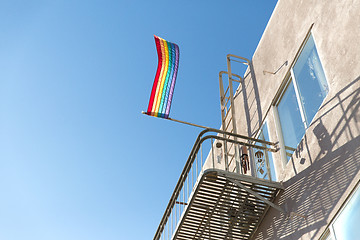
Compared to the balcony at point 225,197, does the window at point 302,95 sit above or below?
above

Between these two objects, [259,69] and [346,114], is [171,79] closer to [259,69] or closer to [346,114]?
[259,69]

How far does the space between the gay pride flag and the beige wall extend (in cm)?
273

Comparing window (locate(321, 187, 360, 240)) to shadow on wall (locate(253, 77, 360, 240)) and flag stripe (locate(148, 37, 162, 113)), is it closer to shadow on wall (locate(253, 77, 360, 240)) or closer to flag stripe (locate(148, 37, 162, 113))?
shadow on wall (locate(253, 77, 360, 240))

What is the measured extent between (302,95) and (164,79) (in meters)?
4.11

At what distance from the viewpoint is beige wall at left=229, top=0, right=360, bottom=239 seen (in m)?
6.90

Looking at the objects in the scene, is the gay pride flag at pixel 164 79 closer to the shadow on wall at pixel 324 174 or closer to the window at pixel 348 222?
the shadow on wall at pixel 324 174

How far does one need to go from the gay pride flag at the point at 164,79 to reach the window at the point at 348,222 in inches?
224

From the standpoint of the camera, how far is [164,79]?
12055 mm

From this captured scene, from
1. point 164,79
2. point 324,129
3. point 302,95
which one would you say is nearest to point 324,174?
point 324,129

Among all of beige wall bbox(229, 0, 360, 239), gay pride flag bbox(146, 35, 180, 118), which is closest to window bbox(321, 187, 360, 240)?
beige wall bbox(229, 0, 360, 239)

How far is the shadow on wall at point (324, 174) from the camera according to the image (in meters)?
6.79

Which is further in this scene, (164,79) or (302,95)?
(164,79)

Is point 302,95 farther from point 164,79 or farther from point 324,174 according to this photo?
point 164,79

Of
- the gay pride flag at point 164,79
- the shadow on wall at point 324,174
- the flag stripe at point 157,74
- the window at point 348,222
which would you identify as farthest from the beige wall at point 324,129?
the flag stripe at point 157,74
